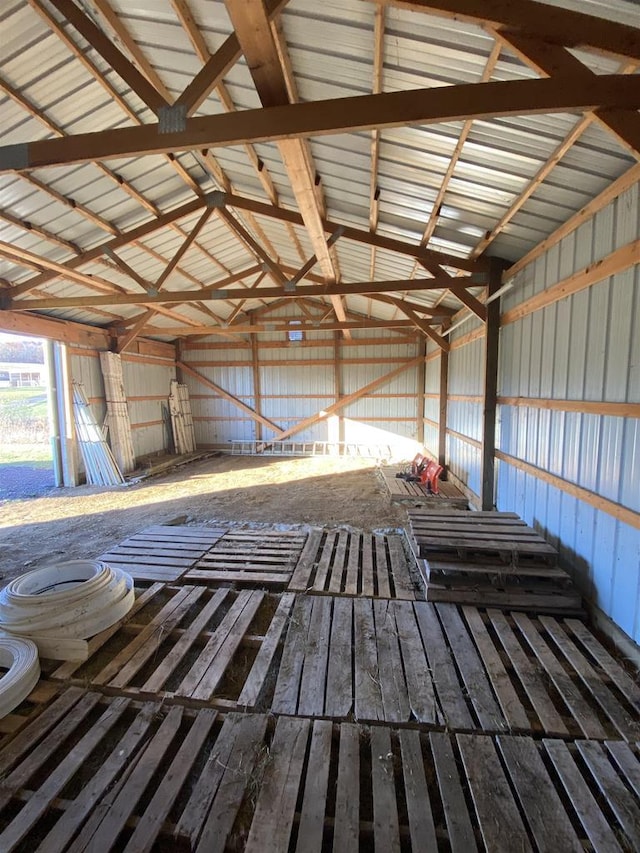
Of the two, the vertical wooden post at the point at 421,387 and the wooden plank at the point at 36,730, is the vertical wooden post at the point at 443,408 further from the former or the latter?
the wooden plank at the point at 36,730

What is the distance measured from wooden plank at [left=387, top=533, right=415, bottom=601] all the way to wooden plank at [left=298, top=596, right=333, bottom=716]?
2.55 feet

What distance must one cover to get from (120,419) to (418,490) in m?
8.06

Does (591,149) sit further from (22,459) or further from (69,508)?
(22,459)

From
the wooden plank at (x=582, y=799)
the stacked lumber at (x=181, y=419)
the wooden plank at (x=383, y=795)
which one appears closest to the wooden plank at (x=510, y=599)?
the wooden plank at (x=582, y=799)

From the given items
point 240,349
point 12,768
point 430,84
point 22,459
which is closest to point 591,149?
point 430,84

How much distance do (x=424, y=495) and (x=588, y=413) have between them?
4.26 m

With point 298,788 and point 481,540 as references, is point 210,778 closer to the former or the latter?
point 298,788

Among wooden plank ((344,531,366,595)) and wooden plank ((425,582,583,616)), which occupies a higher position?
wooden plank ((425,582,583,616))

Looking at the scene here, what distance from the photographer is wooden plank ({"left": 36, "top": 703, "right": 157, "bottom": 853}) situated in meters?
1.80

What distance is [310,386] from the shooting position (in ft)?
43.5

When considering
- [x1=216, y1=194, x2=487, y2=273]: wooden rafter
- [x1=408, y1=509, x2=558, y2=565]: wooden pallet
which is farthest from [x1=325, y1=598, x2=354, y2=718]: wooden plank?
[x1=216, y1=194, x2=487, y2=273]: wooden rafter

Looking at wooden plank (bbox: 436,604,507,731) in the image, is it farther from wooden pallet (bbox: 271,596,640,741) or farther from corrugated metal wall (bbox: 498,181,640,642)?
corrugated metal wall (bbox: 498,181,640,642)

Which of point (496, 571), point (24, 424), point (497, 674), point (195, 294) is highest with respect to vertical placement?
point (195, 294)

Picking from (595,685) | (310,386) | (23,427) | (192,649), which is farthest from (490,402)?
(23,427)
